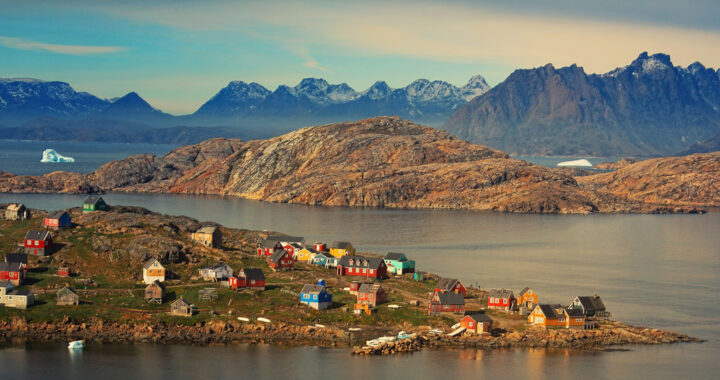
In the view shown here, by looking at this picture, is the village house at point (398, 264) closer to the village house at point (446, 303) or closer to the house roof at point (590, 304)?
the village house at point (446, 303)

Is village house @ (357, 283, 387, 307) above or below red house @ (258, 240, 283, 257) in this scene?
below

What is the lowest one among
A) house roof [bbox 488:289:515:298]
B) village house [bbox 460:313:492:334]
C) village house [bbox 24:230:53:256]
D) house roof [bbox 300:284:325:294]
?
village house [bbox 460:313:492:334]

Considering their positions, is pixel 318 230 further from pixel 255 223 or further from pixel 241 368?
pixel 241 368

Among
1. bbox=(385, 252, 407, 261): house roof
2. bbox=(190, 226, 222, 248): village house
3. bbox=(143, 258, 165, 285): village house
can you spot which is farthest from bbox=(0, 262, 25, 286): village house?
bbox=(385, 252, 407, 261): house roof

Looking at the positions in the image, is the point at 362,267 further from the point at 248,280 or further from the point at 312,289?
the point at 248,280

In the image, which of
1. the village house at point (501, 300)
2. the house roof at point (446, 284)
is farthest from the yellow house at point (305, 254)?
the village house at point (501, 300)

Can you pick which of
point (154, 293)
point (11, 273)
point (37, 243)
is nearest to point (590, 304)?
point (154, 293)

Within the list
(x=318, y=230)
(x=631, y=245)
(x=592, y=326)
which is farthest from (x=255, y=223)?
(x=592, y=326)

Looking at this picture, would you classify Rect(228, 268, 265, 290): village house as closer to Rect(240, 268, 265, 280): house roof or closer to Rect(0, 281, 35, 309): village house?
Rect(240, 268, 265, 280): house roof
